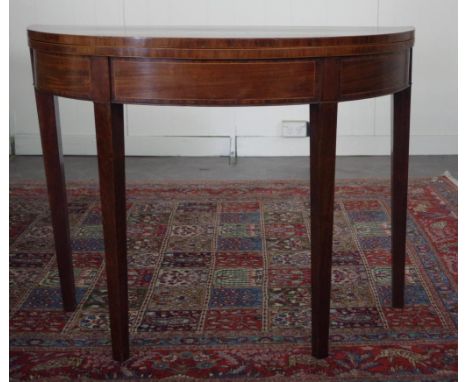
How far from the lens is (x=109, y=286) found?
2055 mm

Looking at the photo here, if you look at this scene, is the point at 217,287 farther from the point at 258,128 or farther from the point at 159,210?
the point at 258,128

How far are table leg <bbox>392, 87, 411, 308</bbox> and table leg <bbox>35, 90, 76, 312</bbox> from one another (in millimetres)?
1102

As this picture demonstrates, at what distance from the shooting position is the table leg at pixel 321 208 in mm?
1911

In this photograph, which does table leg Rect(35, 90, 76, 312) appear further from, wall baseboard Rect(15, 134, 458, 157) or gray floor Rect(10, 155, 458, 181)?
wall baseboard Rect(15, 134, 458, 157)

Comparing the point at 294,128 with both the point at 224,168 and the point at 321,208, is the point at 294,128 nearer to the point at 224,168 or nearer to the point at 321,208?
the point at 224,168

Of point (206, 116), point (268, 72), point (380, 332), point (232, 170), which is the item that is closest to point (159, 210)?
point (232, 170)

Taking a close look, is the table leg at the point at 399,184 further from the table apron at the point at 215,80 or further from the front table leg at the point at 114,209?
the front table leg at the point at 114,209

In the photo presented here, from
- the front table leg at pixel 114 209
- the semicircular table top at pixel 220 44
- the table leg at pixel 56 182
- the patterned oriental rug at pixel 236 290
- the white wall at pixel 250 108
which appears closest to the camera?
the semicircular table top at pixel 220 44

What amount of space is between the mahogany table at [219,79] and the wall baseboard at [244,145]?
283 cm

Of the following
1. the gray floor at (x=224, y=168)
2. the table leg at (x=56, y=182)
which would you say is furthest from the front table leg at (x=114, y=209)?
the gray floor at (x=224, y=168)

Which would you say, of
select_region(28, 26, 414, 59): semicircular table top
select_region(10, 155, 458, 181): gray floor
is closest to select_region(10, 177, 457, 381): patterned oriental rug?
select_region(10, 155, 458, 181): gray floor

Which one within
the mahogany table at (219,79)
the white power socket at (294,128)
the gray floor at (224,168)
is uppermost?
the mahogany table at (219,79)

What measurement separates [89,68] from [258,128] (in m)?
3.16

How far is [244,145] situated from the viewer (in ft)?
16.3
